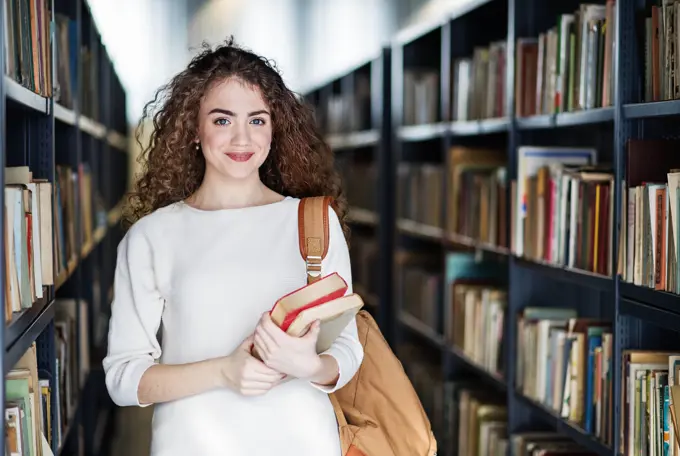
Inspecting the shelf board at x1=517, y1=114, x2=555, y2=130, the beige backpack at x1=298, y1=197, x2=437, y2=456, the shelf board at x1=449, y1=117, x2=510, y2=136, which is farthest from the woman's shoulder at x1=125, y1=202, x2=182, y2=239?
the shelf board at x1=449, y1=117, x2=510, y2=136

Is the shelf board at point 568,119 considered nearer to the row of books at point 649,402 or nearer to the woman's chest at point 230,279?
the row of books at point 649,402

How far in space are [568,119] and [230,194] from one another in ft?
4.76

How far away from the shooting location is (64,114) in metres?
3.14

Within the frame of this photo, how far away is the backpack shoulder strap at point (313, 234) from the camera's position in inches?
78.6

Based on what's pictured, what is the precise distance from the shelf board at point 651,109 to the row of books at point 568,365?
2.20ft

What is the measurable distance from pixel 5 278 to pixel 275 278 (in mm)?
528

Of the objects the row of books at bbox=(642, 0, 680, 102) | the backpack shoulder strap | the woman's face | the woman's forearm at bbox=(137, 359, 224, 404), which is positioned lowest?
the woman's forearm at bbox=(137, 359, 224, 404)

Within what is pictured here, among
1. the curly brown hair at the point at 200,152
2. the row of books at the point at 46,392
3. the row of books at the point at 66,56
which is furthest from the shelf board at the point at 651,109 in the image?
the row of books at the point at 66,56

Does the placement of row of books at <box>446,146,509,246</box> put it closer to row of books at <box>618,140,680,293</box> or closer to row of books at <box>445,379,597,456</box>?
row of books at <box>445,379,597,456</box>

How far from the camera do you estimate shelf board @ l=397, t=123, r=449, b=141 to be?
469cm

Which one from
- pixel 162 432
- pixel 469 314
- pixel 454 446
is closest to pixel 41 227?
Result: pixel 162 432

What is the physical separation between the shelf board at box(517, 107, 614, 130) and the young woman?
3.53ft

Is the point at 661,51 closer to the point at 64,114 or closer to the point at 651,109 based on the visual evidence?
the point at 651,109

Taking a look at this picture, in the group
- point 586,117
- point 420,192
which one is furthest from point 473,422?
point 586,117
